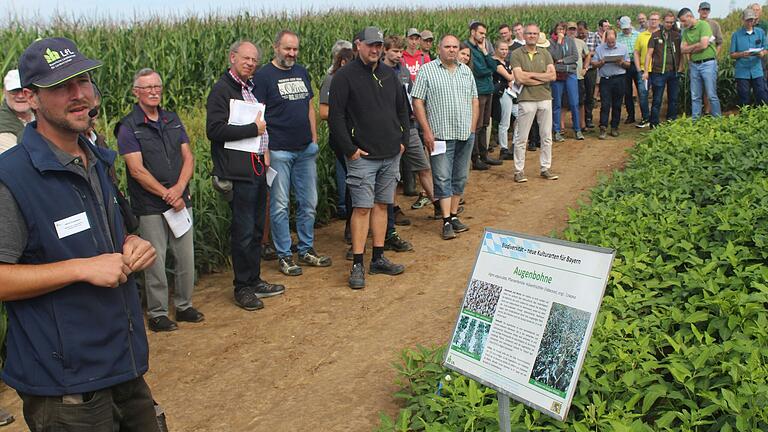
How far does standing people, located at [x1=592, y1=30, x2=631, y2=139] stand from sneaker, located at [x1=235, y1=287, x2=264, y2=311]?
30.0 feet

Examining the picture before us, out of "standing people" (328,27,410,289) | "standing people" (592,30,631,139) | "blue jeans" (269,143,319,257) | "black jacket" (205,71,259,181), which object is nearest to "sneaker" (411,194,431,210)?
"blue jeans" (269,143,319,257)

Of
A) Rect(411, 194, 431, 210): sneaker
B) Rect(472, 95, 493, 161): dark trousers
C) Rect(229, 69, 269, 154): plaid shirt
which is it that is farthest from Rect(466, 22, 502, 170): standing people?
Rect(229, 69, 269, 154): plaid shirt

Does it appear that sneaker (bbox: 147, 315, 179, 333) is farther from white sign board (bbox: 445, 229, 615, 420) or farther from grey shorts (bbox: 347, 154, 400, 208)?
white sign board (bbox: 445, 229, 615, 420)

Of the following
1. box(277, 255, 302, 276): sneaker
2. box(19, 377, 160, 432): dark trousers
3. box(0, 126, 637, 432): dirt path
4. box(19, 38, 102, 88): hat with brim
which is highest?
box(19, 38, 102, 88): hat with brim

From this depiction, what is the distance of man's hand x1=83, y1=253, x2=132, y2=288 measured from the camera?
7.93ft

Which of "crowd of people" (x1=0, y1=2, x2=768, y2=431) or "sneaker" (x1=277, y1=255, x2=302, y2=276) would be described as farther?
"sneaker" (x1=277, y1=255, x2=302, y2=276)

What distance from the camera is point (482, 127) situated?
11.2m

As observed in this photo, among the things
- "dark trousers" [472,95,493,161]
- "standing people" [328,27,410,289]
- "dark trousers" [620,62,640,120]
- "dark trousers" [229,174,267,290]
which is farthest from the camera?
"dark trousers" [620,62,640,120]

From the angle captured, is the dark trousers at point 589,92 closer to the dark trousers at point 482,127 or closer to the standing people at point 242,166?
the dark trousers at point 482,127

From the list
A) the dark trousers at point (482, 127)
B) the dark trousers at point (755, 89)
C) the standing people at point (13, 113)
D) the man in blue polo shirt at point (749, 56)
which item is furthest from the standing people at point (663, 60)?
the standing people at point (13, 113)

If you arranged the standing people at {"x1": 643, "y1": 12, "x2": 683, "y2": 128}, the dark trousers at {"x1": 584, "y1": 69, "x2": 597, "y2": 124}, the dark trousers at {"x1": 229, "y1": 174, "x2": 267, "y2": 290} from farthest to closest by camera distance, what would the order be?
the dark trousers at {"x1": 584, "y1": 69, "x2": 597, "y2": 124}, the standing people at {"x1": 643, "y1": 12, "x2": 683, "y2": 128}, the dark trousers at {"x1": 229, "y1": 174, "x2": 267, "y2": 290}

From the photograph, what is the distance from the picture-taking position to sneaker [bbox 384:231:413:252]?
7.55 m

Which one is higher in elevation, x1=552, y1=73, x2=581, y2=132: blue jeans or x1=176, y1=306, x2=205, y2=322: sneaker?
x1=552, y1=73, x2=581, y2=132: blue jeans

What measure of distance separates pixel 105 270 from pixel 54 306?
0.72ft
